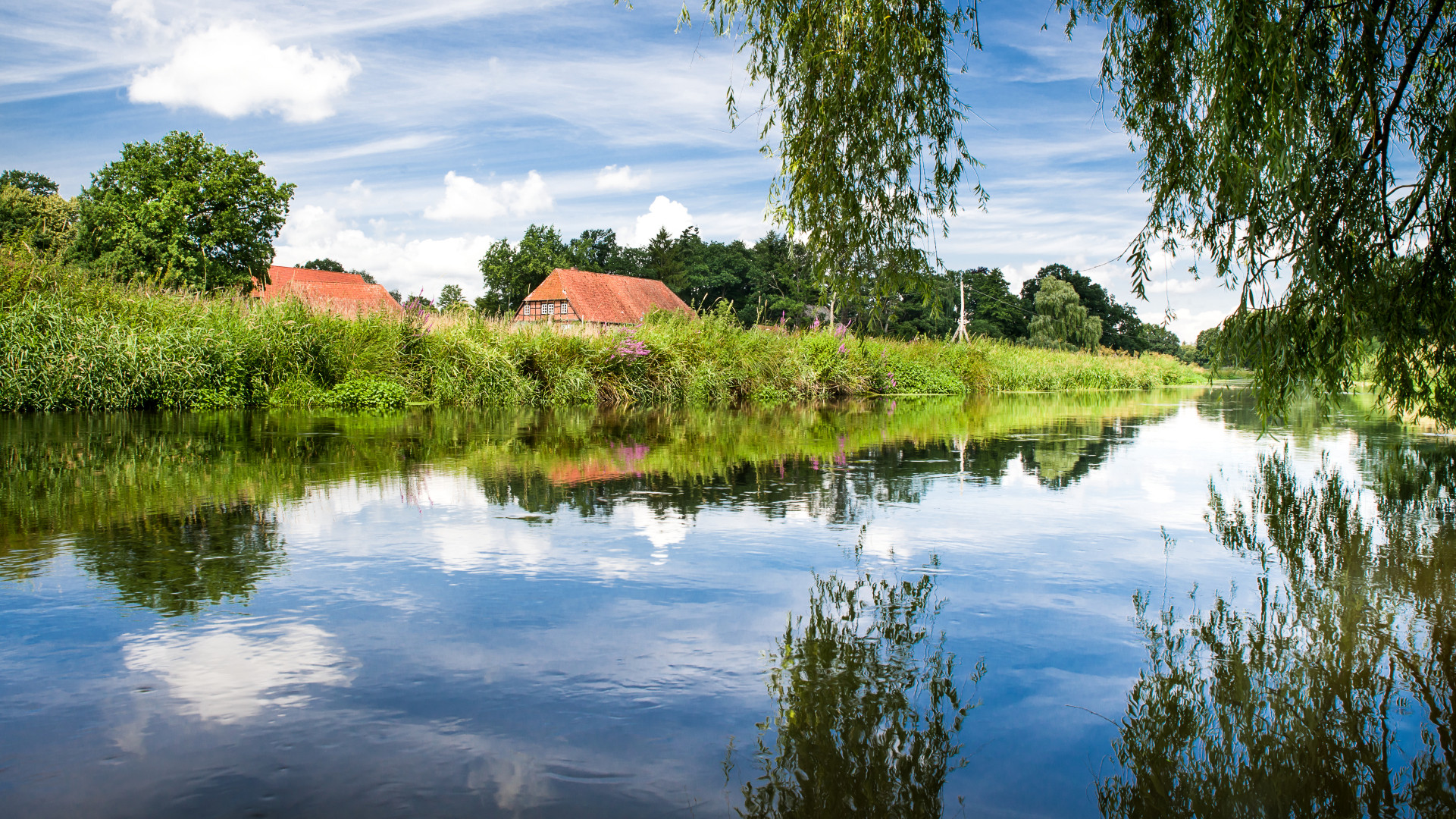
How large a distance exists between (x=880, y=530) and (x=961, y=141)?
3.12 metres

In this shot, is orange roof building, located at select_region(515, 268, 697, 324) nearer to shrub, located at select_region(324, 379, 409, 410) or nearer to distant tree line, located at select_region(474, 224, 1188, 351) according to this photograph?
distant tree line, located at select_region(474, 224, 1188, 351)

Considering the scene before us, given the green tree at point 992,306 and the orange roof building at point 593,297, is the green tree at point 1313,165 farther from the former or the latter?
the green tree at point 992,306

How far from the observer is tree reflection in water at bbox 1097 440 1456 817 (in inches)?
76.2

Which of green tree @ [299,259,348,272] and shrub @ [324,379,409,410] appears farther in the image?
green tree @ [299,259,348,272]

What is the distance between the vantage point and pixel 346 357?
1574cm

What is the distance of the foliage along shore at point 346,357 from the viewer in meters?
12.7

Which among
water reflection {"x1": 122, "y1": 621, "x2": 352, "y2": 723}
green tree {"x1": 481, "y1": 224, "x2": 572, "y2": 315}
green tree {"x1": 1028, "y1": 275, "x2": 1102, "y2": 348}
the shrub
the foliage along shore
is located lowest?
water reflection {"x1": 122, "y1": 621, "x2": 352, "y2": 723}

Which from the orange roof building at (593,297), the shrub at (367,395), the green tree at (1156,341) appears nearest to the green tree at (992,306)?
the green tree at (1156,341)

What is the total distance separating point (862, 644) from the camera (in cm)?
278

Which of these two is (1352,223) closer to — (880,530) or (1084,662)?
(880,530)

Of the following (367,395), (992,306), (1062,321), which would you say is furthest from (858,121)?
(992,306)

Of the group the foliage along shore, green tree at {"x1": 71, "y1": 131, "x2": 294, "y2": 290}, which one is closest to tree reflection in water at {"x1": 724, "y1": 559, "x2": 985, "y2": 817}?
the foliage along shore

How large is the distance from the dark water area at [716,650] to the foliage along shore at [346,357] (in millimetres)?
8135

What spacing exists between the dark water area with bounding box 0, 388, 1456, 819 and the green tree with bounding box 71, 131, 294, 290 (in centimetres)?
4012
